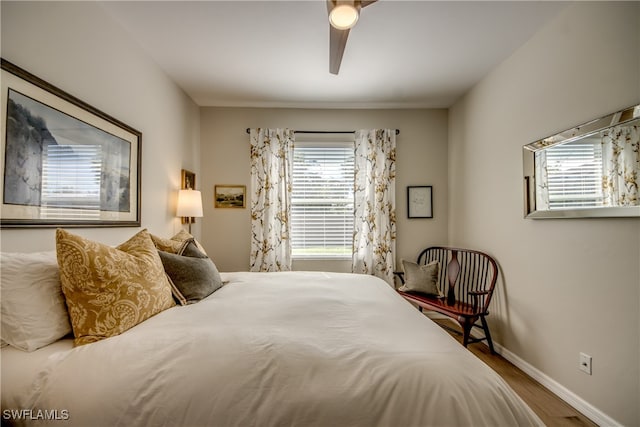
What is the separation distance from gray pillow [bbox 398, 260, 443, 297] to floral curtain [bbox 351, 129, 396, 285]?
394 mm

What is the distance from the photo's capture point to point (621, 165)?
164cm

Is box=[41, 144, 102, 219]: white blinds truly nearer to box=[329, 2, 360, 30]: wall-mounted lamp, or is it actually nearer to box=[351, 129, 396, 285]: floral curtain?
box=[329, 2, 360, 30]: wall-mounted lamp

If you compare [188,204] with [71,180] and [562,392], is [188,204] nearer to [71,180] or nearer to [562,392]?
[71,180]

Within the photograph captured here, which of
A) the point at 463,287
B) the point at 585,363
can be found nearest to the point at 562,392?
the point at 585,363

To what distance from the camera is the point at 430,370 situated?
3.10ft

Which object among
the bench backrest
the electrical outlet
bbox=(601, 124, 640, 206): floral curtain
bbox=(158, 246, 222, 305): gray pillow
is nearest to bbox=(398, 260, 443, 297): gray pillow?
the bench backrest

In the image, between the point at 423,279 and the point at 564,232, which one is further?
the point at 423,279

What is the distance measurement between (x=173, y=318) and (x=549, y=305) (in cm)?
257

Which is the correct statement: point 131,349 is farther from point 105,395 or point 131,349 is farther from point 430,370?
point 430,370

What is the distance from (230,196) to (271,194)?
1.80ft

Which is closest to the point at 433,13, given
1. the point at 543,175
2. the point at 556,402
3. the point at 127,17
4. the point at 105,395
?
the point at 543,175

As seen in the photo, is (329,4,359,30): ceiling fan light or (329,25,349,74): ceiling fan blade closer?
(329,4,359,30): ceiling fan light

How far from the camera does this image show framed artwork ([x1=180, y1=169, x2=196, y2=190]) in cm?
314

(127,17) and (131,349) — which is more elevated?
(127,17)
